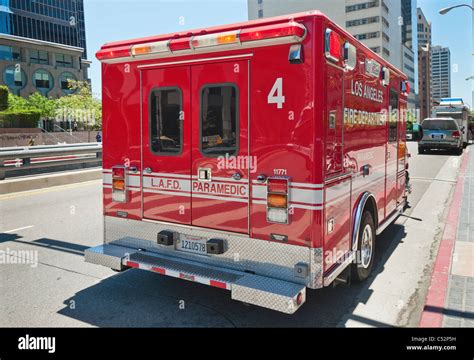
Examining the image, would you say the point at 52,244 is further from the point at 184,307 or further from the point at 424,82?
the point at 424,82

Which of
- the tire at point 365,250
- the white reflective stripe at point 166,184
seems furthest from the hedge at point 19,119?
the tire at point 365,250

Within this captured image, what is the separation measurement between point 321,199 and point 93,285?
3.04 meters

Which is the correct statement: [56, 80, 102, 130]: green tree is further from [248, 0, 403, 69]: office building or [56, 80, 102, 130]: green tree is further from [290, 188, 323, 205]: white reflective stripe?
[248, 0, 403, 69]: office building

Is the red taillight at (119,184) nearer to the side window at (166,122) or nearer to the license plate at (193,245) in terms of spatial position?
the side window at (166,122)

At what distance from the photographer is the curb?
38.1 ft

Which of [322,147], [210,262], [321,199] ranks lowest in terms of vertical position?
[210,262]

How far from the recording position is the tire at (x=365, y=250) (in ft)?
17.0

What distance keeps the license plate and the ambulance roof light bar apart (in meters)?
1.95

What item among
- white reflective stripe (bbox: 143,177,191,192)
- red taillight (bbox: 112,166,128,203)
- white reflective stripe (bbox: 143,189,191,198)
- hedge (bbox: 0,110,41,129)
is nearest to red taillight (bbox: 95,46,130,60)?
red taillight (bbox: 112,166,128,203)

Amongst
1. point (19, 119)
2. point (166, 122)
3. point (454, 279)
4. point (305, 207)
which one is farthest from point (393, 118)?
point (19, 119)

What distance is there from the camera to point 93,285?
5285 millimetres

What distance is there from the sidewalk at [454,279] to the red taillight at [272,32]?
3028mm
